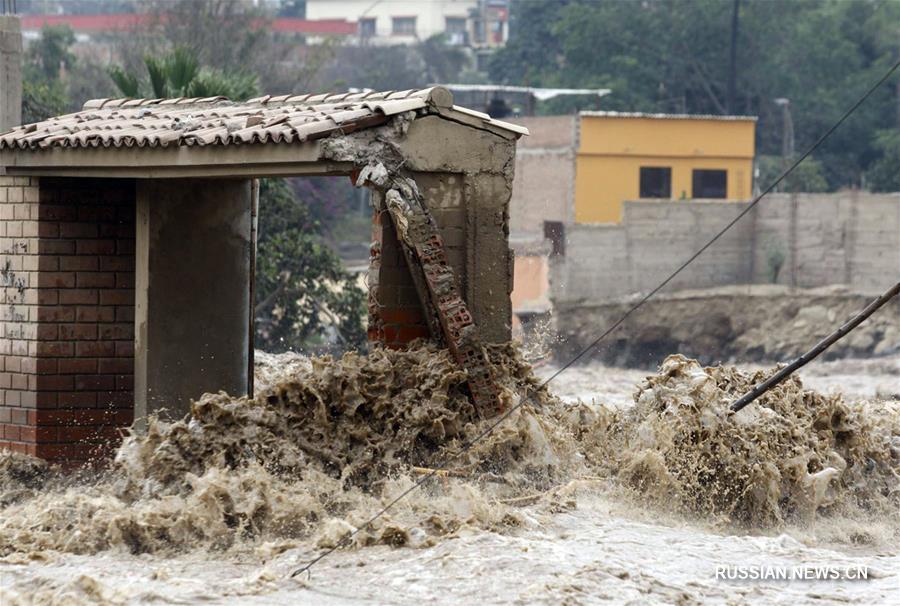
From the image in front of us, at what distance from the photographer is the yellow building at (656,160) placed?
115 feet

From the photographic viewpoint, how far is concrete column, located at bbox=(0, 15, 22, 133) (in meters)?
12.3

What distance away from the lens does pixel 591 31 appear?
1879 inches

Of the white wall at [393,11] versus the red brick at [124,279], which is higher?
the white wall at [393,11]

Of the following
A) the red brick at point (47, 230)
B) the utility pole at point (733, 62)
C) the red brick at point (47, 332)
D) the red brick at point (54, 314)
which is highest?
the utility pole at point (733, 62)

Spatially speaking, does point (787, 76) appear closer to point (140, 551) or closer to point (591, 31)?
point (591, 31)

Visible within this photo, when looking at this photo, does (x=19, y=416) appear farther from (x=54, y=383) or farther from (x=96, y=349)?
(x=96, y=349)

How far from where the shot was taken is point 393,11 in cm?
7300

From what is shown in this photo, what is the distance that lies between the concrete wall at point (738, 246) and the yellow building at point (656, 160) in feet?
11.5

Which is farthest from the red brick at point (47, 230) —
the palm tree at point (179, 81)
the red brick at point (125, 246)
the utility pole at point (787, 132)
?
the utility pole at point (787, 132)

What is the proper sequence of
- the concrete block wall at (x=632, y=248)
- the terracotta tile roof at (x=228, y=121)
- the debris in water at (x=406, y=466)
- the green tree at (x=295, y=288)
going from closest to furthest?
the debris in water at (x=406, y=466) → the terracotta tile roof at (x=228, y=121) → the green tree at (x=295, y=288) → the concrete block wall at (x=632, y=248)

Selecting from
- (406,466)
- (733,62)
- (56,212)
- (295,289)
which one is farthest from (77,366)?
(733,62)

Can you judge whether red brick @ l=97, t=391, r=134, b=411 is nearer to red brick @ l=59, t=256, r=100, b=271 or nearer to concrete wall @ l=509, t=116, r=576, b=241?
red brick @ l=59, t=256, r=100, b=271

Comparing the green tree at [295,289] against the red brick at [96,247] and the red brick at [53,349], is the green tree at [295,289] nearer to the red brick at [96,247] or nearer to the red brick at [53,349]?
the red brick at [96,247]

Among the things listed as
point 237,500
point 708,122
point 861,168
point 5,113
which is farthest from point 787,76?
point 237,500
